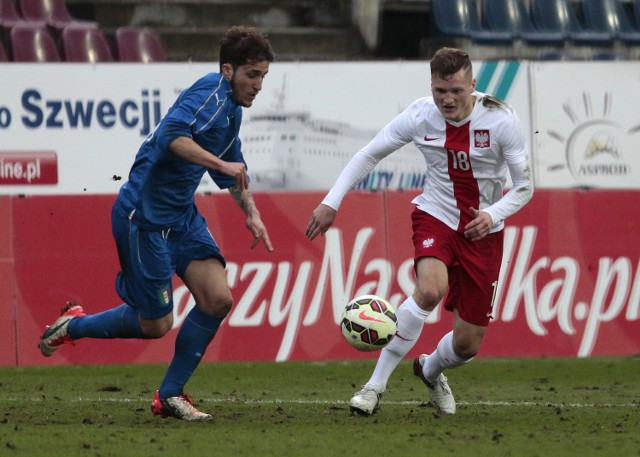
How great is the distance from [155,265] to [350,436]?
1383 millimetres

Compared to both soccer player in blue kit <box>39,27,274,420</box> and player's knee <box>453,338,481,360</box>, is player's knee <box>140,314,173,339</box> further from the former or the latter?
player's knee <box>453,338,481,360</box>

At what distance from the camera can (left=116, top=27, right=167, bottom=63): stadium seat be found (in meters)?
16.3

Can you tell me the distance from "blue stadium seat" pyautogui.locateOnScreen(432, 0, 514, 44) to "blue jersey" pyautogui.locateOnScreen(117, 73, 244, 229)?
11370mm

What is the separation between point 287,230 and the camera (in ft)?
36.6

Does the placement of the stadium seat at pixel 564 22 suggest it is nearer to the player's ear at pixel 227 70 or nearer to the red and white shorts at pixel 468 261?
the red and white shorts at pixel 468 261

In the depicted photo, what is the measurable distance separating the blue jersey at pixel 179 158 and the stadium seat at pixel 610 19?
12755 millimetres

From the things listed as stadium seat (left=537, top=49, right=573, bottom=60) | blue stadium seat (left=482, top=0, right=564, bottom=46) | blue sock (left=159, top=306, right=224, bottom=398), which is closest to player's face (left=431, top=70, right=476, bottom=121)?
blue sock (left=159, top=306, right=224, bottom=398)

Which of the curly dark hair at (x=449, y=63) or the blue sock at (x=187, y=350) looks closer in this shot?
the curly dark hair at (x=449, y=63)

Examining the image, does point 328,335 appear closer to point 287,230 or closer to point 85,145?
point 287,230

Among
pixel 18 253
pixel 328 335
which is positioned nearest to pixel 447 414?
pixel 328 335

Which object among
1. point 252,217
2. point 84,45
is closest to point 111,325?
point 252,217

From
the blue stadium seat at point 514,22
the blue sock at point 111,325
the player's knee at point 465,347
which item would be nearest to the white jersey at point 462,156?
the player's knee at point 465,347

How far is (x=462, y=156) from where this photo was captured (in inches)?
294

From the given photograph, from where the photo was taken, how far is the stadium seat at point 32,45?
15.7m
